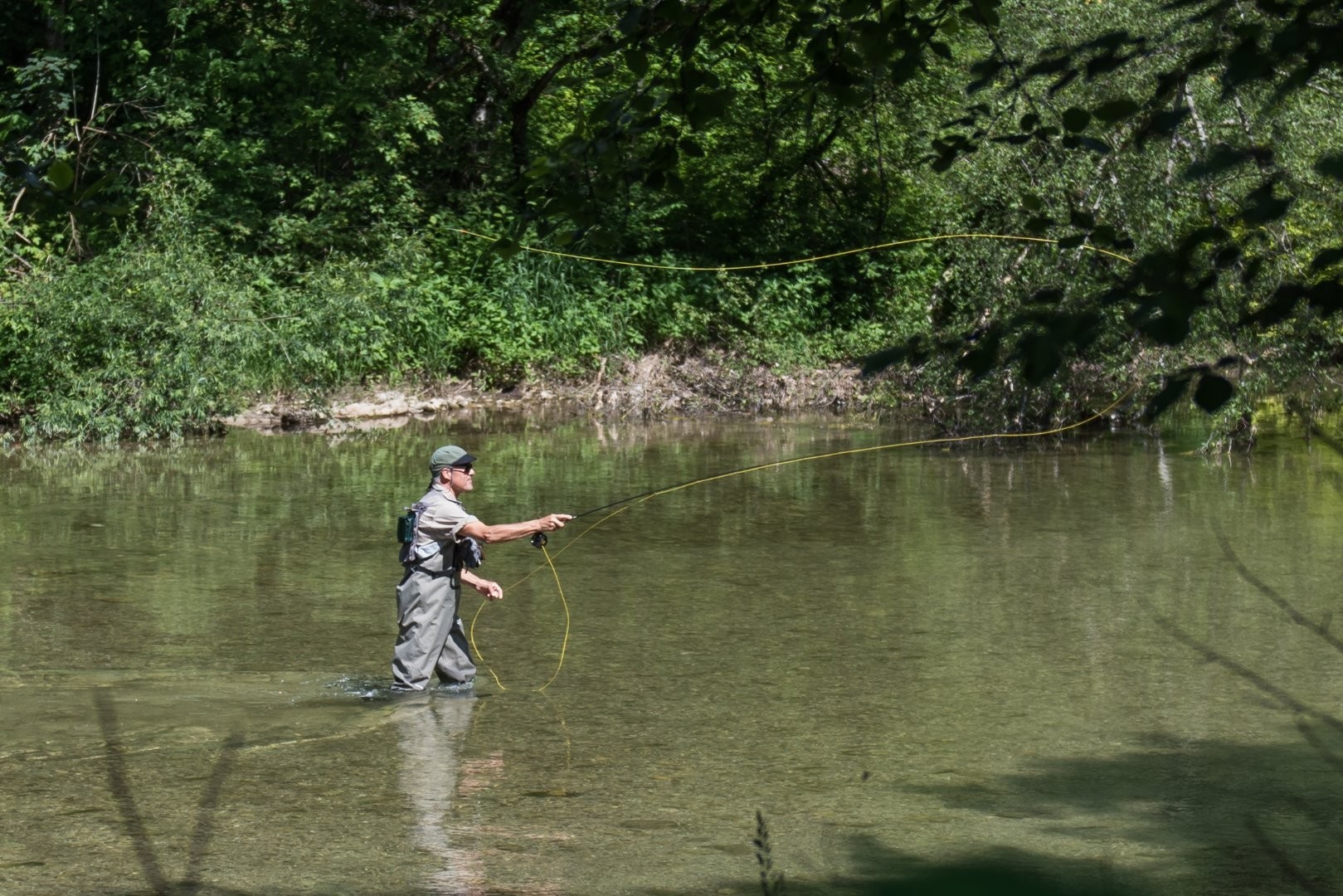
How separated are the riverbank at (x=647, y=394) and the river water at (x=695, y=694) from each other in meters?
6.08

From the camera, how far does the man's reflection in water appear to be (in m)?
5.62

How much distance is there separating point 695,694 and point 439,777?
1.68 metres

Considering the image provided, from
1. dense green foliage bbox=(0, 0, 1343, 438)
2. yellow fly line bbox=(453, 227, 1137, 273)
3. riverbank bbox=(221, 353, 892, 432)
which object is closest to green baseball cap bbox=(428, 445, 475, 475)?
yellow fly line bbox=(453, 227, 1137, 273)

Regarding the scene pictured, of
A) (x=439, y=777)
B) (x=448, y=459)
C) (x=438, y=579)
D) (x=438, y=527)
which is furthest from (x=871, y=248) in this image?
(x=439, y=777)

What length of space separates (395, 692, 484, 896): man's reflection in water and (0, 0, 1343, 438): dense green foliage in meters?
6.57

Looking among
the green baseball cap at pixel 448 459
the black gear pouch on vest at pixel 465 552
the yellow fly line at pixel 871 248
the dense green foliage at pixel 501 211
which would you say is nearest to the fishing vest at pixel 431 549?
the black gear pouch on vest at pixel 465 552

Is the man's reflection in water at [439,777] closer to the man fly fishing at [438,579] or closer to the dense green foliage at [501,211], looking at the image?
the man fly fishing at [438,579]

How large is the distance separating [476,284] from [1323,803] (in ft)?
58.3

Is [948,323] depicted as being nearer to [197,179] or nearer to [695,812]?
[197,179]

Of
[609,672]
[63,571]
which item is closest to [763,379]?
[63,571]

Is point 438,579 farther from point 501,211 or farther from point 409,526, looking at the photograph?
point 501,211

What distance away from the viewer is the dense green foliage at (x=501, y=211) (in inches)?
635

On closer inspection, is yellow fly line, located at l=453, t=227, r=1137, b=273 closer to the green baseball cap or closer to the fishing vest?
the green baseball cap

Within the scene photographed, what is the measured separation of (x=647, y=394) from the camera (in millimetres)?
21812
